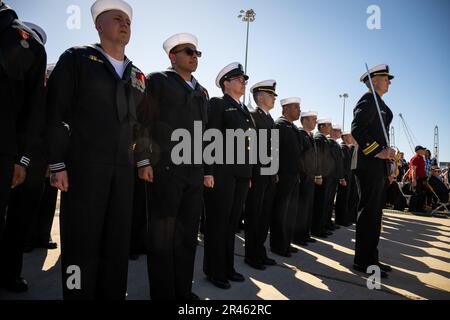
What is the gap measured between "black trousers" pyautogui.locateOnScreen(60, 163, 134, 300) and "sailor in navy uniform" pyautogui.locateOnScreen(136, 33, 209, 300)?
42 cm

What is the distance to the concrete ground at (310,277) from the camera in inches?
131

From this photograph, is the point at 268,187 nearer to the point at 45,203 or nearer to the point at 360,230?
the point at 360,230

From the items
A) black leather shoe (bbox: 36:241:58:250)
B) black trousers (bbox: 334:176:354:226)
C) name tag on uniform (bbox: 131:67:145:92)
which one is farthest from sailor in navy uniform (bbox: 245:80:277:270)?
black trousers (bbox: 334:176:354:226)

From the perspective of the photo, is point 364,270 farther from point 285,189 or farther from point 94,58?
point 94,58

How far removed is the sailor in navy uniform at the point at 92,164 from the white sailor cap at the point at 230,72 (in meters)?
1.89

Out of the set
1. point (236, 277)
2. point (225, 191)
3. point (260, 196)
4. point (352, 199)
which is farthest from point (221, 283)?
point (352, 199)

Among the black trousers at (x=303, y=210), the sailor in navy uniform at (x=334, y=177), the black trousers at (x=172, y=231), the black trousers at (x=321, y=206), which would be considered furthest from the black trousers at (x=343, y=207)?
the black trousers at (x=172, y=231)

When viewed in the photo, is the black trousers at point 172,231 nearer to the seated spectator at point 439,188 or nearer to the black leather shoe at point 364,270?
the black leather shoe at point 364,270

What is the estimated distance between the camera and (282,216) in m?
5.13

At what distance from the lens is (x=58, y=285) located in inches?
128

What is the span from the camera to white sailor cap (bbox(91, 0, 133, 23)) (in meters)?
2.53

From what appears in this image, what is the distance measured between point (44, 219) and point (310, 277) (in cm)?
394
